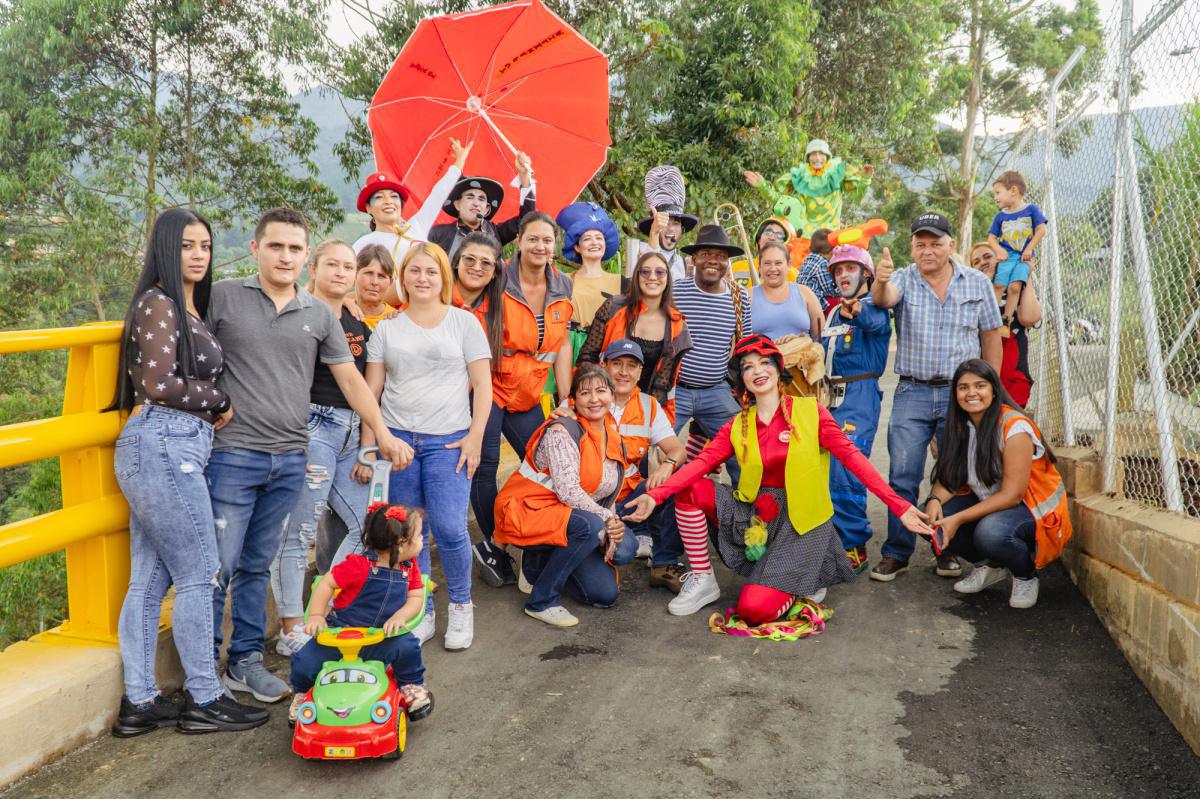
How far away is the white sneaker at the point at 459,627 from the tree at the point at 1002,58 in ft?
95.1

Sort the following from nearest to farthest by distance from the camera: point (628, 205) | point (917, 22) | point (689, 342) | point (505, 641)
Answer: point (505, 641) → point (689, 342) → point (628, 205) → point (917, 22)

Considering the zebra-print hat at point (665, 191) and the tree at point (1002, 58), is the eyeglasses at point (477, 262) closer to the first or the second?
the zebra-print hat at point (665, 191)

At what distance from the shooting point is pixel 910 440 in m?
5.49

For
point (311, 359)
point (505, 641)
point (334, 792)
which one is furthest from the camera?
point (505, 641)

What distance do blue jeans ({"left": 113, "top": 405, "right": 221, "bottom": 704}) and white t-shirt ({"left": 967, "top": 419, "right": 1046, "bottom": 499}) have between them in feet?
12.5

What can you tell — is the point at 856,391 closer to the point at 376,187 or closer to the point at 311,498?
the point at 376,187

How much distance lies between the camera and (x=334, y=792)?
3.10 m

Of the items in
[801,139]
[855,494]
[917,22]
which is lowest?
[855,494]

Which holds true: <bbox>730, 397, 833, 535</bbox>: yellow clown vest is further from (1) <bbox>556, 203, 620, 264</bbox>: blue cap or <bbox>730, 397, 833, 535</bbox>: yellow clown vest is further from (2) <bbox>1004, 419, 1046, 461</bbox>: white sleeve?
(1) <bbox>556, 203, 620, 264</bbox>: blue cap

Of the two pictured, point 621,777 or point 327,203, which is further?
point 327,203

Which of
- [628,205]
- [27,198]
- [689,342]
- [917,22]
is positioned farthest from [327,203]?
[689,342]

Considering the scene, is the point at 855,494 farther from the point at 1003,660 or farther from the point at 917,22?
the point at 917,22

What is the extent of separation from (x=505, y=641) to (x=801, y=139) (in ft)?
38.2

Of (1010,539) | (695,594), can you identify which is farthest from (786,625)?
(1010,539)
